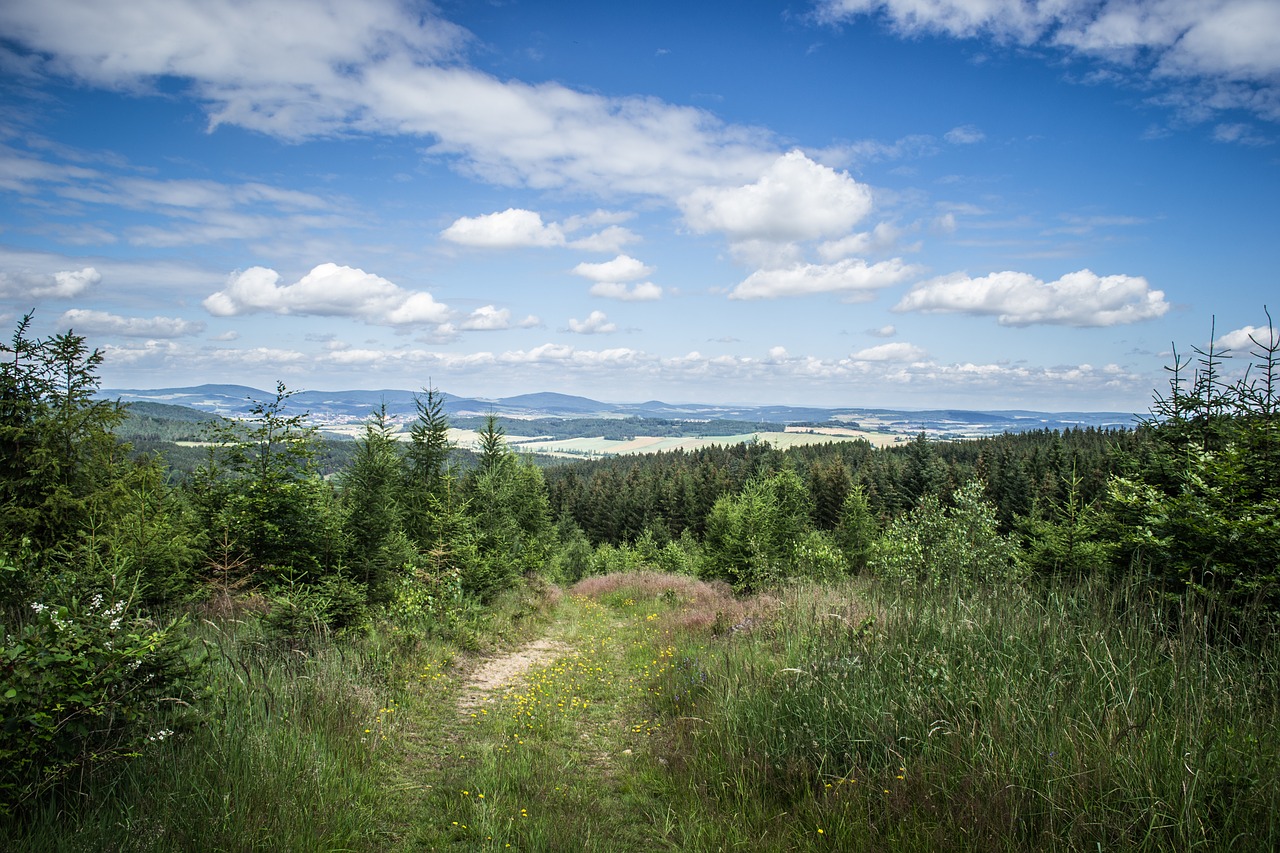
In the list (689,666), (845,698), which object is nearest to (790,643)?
(845,698)

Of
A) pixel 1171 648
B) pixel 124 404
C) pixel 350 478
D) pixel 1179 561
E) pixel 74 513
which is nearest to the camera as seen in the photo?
pixel 1171 648

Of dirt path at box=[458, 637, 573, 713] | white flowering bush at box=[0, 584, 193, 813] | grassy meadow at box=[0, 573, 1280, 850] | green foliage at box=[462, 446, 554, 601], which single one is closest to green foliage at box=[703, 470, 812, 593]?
green foliage at box=[462, 446, 554, 601]

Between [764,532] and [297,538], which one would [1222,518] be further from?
[764,532]

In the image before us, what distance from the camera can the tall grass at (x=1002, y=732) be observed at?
2.98 m

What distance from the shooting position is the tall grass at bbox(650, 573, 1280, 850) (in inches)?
117

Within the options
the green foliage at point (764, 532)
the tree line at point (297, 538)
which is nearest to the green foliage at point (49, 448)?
the tree line at point (297, 538)

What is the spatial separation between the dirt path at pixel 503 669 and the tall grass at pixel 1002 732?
3.67 meters

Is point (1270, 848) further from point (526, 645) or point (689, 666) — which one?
point (526, 645)

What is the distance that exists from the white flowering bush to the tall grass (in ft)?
13.4

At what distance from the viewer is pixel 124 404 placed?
1016cm

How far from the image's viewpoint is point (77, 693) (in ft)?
9.97

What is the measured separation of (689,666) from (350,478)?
925 centimetres

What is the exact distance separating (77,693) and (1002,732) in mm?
5700

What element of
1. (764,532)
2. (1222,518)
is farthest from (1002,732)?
(764,532)
